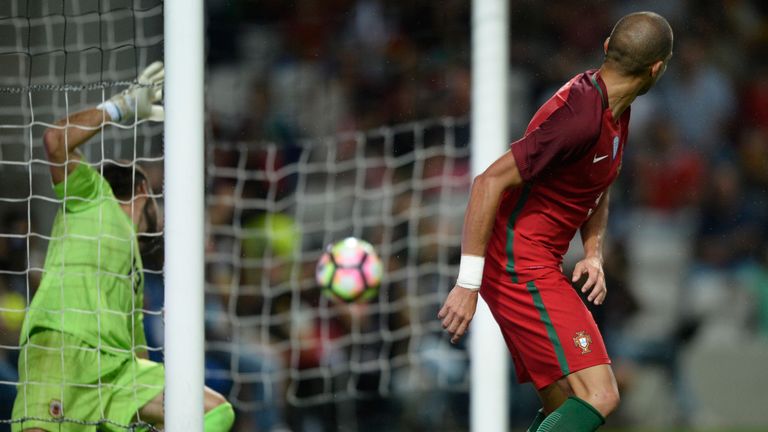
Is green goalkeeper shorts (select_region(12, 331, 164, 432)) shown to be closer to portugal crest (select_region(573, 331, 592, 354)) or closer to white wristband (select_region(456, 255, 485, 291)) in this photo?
white wristband (select_region(456, 255, 485, 291))

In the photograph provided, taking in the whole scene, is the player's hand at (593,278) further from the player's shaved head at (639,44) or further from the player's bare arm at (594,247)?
the player's shaved head at (639,44)

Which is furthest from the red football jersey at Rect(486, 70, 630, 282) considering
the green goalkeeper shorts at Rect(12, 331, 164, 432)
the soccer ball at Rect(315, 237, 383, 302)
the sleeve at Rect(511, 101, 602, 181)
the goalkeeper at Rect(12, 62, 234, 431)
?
the soccer ball at Rect(315, 237, 383, 302)

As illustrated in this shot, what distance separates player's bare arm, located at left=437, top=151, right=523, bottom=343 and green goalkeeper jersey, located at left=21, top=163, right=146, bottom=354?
171 centimetres

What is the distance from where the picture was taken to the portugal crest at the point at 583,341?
347cm

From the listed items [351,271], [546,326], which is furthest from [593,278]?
[351,271]

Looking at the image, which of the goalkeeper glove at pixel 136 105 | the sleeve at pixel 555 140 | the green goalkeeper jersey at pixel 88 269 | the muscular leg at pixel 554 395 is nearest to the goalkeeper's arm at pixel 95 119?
the goalkeeper glove at pixel 136 105

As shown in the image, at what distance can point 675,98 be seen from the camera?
26.2ft

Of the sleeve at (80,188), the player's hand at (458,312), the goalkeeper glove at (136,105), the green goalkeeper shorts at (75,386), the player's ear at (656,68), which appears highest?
the goalkeeper glove at (136,105)

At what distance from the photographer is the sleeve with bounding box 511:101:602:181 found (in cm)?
330

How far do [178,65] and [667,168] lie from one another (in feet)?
15.7

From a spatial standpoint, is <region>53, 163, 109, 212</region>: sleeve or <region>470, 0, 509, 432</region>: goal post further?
<region>53, 163, 109, 212</region>: sleeve

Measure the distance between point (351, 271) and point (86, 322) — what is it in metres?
1.42

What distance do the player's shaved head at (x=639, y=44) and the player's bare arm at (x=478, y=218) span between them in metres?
0.46

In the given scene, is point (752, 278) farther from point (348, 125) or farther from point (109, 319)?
point (109, 319)
